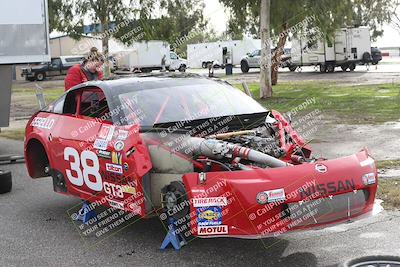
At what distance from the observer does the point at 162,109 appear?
6.19 meters

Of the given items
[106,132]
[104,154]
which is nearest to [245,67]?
[106,132]

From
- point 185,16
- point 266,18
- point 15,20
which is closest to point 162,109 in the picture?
point 15,20

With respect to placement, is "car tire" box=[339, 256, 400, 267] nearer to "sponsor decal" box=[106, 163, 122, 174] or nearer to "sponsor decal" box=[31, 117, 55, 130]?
"sponsor decal" box=[106, 163, 122, 174]

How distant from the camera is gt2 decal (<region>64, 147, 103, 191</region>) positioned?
605 centimetres

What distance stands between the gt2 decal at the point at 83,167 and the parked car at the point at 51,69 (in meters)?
44.5

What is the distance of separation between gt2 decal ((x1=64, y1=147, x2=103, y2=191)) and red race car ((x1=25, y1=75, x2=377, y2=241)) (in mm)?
11

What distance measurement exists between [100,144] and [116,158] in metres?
0.37

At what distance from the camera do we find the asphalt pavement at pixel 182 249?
5234mm

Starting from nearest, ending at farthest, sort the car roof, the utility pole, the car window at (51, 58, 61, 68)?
the car roof
the utility pole
the car window at (51, 58, 61, 68)

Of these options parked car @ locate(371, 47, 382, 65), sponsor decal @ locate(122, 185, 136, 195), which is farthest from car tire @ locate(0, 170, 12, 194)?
parked car @ locate(371, 47, 382, 65)

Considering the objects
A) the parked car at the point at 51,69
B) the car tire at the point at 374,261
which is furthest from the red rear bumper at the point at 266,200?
the parked car at the point at 51,69

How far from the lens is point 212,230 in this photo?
489 cm

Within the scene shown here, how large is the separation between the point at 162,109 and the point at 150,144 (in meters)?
0.72

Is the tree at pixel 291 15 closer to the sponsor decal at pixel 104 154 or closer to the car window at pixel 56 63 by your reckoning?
the sponsor decal at pixel 104 154
